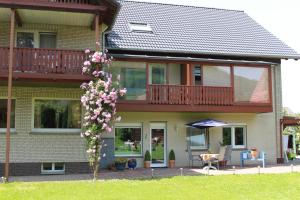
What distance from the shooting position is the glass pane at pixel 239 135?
23.3 metres

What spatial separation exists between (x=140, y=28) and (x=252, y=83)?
22.1 feet

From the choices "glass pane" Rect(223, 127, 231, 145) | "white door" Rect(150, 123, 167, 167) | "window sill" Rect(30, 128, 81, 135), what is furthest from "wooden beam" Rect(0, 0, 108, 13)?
"glass pane" Rect(223, 127, 231, 145)

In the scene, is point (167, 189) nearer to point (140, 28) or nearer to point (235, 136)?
point (235, 136)

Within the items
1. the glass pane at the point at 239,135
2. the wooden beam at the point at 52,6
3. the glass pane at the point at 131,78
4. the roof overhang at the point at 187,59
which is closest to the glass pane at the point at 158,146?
the glass pane at the point at 131,78

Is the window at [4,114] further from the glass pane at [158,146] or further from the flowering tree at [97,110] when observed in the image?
the glass pane at [158,146]

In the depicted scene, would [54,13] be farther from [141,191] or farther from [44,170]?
[141,191]

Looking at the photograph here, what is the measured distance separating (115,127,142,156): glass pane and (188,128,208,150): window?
8.79ft

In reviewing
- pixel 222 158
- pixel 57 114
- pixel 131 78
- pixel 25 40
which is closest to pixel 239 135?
pixel 222 158

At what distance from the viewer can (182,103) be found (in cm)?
2098

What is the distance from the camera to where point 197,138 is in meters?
22.5

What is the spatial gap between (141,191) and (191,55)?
38.5ft

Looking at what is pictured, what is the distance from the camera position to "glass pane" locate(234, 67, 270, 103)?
73.1ft

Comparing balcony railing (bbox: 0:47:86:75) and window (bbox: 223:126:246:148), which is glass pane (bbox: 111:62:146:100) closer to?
balcony railing (bbox: 0:47:86:75)

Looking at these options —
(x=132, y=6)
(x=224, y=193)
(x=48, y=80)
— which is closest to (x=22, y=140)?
(x=48, y=80)
